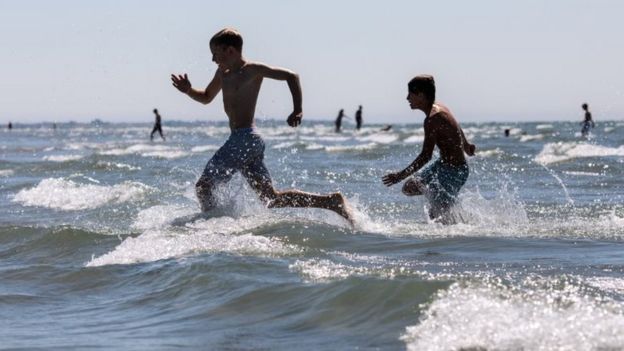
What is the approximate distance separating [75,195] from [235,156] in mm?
6235

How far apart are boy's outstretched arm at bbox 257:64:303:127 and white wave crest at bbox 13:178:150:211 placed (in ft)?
17.2

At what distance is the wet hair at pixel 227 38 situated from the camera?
7879 mm

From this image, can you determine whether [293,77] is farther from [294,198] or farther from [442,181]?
[442,181]

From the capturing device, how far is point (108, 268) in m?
6.75

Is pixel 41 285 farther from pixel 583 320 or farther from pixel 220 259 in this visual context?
pixel 583 320

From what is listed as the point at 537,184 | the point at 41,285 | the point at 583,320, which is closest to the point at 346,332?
the point at 583,320

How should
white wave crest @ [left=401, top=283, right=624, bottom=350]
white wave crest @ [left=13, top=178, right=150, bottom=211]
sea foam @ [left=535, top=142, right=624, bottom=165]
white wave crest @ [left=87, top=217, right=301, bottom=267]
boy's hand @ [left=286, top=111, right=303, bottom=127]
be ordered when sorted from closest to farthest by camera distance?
white wave crest @ [left=401, top=283, right=624, bottom=350], white wave crest @ [left=87, top=217, right=301, bottom=267], boy's hand @ [left=286, top=111, right=303, bottom=127], white wave crest @ [left=13, top=178, right=150, bottom=211], sea foam @ [left=535, top=142, right=624, bottom=165]

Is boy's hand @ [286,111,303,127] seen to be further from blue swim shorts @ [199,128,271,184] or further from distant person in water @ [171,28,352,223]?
blue swim shorts @ [199,128,271,184]

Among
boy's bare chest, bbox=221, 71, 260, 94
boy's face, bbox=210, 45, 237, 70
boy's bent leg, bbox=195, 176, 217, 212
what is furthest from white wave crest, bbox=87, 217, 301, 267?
boy's face, bbox=210, 45, 237, 70

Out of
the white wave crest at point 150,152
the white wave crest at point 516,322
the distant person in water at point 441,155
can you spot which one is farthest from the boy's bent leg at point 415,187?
the white wave crest at point 150,152

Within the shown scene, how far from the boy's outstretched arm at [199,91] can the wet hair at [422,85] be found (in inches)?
61.0

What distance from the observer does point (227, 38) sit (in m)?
7.89

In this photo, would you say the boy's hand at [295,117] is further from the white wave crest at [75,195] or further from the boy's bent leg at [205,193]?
the white wave crest at [75,195]

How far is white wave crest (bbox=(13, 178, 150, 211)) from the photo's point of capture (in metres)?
12.9
